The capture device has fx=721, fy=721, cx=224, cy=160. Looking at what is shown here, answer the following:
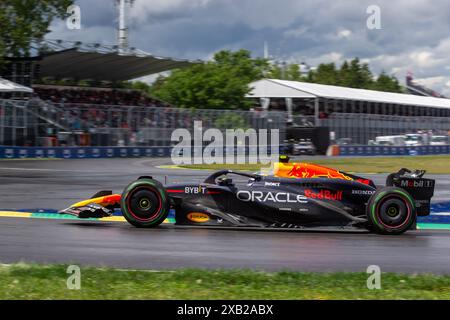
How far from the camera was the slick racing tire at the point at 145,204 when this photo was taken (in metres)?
10.3

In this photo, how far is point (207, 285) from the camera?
6477mm

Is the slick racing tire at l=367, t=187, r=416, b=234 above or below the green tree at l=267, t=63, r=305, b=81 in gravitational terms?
below

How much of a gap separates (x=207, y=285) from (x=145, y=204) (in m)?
4.04

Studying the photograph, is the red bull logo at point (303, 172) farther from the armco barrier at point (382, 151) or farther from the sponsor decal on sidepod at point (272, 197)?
the armco barrier at point (382, 151)

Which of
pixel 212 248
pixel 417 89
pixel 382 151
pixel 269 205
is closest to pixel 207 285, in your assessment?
pixel 212 248

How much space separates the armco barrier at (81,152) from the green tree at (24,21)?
1099cm

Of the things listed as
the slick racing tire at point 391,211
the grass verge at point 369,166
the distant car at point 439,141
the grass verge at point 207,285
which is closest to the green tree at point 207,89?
the distant car at point 439,141

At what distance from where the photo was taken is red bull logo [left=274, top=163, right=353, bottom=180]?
10.9 metres

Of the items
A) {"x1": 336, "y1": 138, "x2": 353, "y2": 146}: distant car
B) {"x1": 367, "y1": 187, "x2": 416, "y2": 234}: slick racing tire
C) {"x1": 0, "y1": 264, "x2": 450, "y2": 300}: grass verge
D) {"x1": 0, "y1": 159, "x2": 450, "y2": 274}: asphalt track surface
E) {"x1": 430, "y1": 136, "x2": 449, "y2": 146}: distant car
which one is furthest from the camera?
{"x1": 430, "y1": 136, "x2": 449, "y2": 146}: distant car

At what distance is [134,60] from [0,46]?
9222 millimetres

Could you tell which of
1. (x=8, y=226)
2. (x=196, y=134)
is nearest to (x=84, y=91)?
(x=196, y=134)

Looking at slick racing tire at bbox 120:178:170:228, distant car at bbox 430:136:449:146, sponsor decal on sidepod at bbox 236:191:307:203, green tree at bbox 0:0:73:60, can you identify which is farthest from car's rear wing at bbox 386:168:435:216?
distant car at bbox 430:136:449:146

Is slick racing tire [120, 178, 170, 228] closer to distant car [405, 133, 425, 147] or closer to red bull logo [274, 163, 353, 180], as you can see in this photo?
red bull logo [274, 163, 353, 180]
